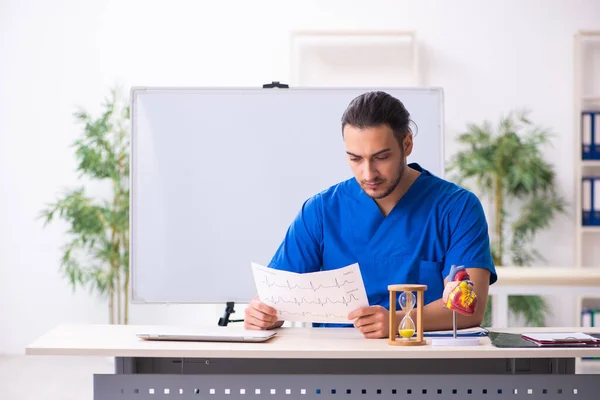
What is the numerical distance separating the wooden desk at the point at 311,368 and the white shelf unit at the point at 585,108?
3.04 m

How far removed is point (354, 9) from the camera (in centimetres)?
495

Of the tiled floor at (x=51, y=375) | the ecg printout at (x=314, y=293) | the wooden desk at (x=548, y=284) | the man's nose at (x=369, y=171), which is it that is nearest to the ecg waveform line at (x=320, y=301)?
the ecg printout at (x=314, y=293)

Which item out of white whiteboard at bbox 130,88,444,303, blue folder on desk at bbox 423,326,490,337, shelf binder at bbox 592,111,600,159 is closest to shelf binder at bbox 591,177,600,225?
shelf binder at bbox 592,111,600,159

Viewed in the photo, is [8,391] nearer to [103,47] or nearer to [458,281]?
[103,47]

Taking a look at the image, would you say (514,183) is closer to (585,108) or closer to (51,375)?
(585,108)

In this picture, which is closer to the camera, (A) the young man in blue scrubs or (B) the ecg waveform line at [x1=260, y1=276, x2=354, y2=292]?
(B) the ecg waveform line at [x1=260, y1=276, x2=354, y2=292]

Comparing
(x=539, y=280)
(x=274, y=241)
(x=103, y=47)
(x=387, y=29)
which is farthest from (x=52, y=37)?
(x=539, y=280)

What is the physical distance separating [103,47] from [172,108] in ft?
7.03

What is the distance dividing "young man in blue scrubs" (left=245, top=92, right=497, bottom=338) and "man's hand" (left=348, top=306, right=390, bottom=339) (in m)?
0.14

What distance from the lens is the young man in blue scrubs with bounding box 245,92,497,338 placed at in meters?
2.01

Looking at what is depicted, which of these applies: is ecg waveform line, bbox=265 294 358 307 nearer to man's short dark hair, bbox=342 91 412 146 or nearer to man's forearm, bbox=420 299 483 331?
man's forearm, bbox=420 299 483 331

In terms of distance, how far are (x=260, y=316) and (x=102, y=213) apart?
2.87m

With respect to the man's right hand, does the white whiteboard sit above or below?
above

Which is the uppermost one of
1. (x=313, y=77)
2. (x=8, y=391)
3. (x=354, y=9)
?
(x=354, y=9)
